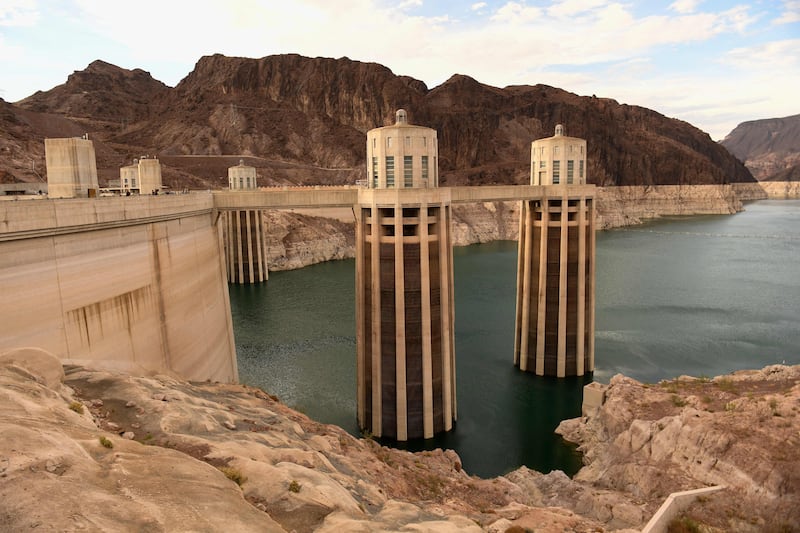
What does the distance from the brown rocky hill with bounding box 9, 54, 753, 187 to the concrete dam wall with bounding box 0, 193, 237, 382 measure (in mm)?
89911

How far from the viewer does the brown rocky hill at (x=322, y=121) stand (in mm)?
136875

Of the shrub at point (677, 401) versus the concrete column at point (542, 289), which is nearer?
the shrub at point (677, 401)

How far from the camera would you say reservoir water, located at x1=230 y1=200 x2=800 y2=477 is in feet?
99.1

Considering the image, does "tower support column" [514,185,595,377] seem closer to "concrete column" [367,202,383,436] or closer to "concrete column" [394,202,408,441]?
"concrete column" [394,202,408,441]

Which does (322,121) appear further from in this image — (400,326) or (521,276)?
(400,326)

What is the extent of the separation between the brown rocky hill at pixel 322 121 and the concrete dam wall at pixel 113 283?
89911 millimetres

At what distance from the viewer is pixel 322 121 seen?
152625mm

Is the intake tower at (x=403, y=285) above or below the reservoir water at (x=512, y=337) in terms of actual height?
above

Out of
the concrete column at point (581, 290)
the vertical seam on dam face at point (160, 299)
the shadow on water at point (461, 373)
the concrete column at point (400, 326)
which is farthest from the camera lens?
the concrete column at point (581, 290)

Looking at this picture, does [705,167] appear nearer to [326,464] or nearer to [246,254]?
[246,254]

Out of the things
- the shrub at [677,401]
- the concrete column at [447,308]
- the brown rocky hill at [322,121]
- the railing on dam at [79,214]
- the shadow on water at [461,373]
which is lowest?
the shadow on water at [461,373]

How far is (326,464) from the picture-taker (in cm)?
1205

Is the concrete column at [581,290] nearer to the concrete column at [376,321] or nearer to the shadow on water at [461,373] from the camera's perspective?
the shadow on water at [461,373]

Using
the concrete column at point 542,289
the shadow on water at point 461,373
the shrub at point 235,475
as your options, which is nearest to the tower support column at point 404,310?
the shadow on water at point 461,373
